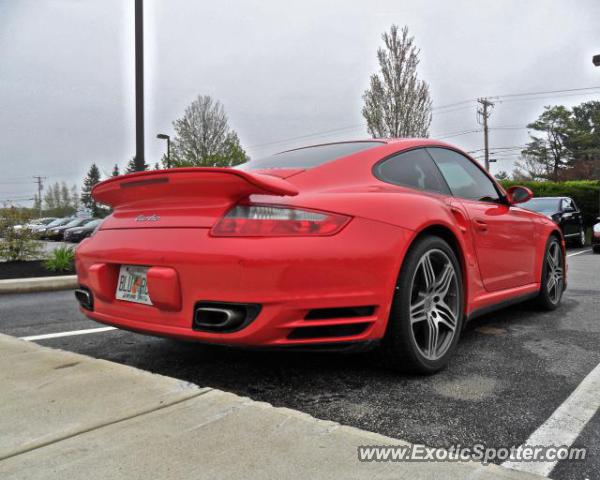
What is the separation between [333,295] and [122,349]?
1823 mm

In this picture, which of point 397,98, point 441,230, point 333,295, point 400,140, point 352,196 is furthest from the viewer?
point 397,98

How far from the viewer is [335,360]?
2.89 meters

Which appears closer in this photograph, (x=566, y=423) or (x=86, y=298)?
(x=566, y=423)

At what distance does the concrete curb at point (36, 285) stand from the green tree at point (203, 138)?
66.7 ft

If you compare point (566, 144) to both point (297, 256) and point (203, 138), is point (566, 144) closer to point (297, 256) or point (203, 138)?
point (203, 138)

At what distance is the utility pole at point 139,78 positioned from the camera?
9.10 m

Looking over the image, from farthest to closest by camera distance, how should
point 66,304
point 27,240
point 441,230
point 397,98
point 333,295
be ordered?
point 397,98 < point 27,240 < point 66,304 < point 441,230 < point 333,295

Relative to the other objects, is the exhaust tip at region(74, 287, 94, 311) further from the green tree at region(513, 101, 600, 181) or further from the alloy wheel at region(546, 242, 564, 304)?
the green tree at region(513, 101, 600, 181)

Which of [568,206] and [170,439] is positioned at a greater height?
[568,206]

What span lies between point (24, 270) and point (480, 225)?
25.0 feet

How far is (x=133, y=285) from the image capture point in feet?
8.30

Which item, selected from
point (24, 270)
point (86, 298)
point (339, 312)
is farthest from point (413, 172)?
point (24, 270)

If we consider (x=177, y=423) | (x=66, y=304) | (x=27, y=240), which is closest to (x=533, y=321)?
(x=177, y=423)

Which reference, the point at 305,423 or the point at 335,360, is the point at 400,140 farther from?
the point at 305,423
